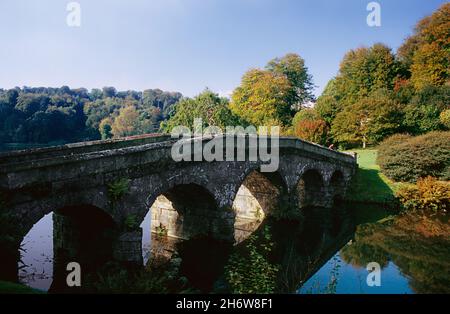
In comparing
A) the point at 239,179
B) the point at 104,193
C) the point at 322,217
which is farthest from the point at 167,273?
the point at 322,217

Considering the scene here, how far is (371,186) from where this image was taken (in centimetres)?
2834

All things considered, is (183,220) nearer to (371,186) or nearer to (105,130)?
(371,186)

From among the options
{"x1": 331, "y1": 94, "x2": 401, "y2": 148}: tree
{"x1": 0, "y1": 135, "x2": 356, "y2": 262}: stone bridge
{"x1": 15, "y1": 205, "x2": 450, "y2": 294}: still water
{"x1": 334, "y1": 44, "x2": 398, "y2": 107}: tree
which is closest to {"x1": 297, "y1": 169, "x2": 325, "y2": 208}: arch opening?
{"x1": 0, "y1": 135, "x2": 356, "y2": 262}: stone bridge

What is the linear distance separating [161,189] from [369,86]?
4057 cm

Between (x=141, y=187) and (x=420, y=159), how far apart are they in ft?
74.6

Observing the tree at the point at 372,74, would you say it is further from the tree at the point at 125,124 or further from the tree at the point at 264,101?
the tree at the point at 125,124

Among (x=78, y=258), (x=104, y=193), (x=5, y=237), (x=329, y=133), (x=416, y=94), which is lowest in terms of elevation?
(x=78, y=258)

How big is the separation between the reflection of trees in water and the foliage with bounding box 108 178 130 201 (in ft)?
34.9

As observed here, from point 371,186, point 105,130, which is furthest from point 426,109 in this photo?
point 105,130

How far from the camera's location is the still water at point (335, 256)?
1330 cm

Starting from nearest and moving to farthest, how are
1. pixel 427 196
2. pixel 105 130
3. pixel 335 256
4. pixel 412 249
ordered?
pixel 335 256 → pixel 412 249 → pixel 427 196 → pixel 105 130

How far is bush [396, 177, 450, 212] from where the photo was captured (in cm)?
2495
